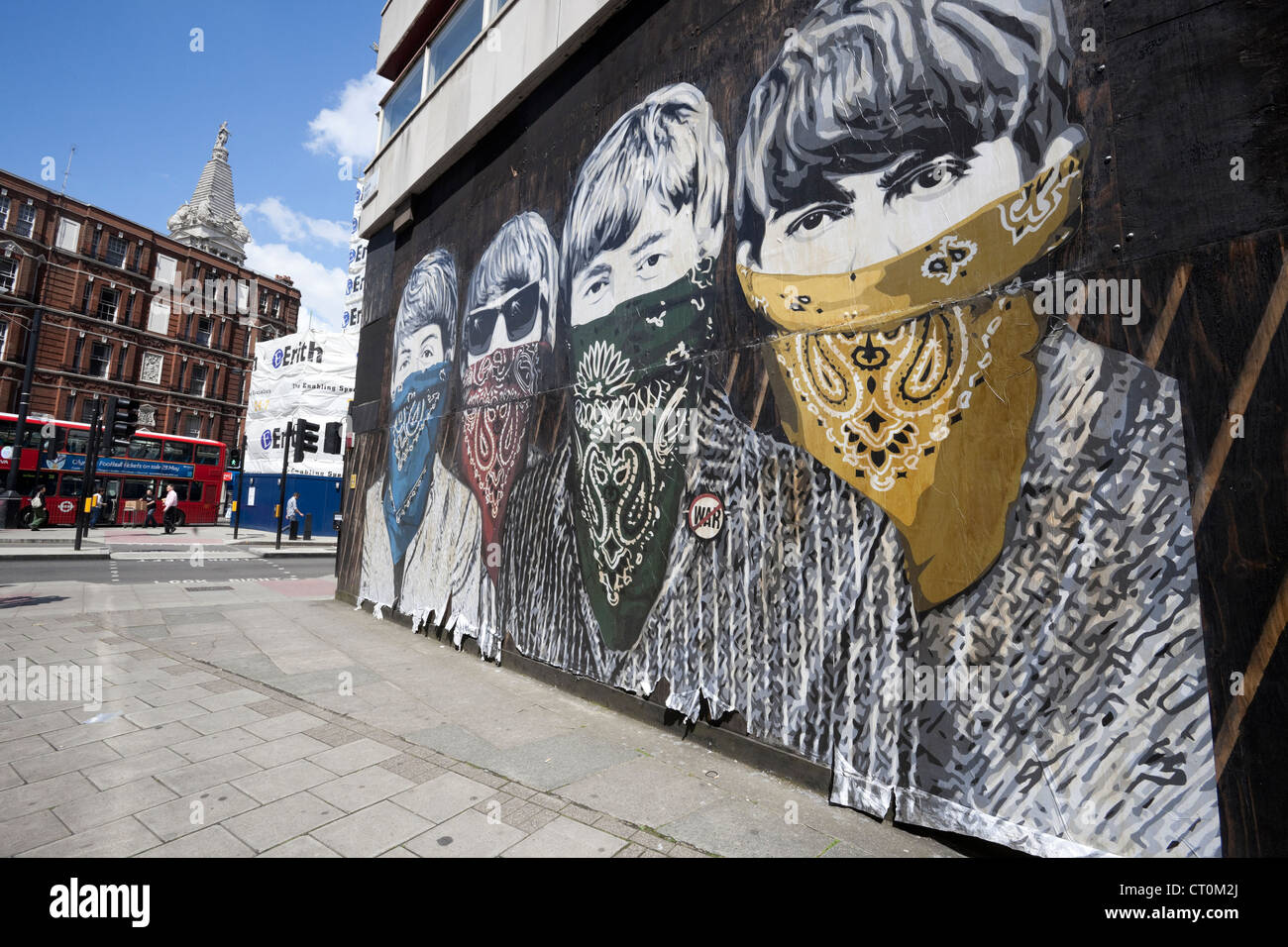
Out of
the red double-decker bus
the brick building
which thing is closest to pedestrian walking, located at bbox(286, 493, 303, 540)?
the red double-decker bus

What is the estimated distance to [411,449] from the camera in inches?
347

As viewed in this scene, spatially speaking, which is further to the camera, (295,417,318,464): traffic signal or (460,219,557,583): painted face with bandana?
(295,417,318,464): traffic signal

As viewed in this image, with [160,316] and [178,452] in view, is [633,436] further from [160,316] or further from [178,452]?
[160,316]

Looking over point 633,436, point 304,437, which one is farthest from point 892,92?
point 304,437

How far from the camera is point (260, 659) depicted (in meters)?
6.09

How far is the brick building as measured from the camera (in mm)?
34531

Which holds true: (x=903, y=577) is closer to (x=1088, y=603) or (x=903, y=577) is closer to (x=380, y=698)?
(x=1088, y=603)

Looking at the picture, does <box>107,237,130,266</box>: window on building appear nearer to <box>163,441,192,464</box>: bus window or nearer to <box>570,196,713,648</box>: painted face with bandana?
<box>163,441,192,464</box>: bus window

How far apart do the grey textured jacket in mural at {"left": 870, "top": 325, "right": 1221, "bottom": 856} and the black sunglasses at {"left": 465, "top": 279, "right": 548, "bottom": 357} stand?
4999 millimetres
